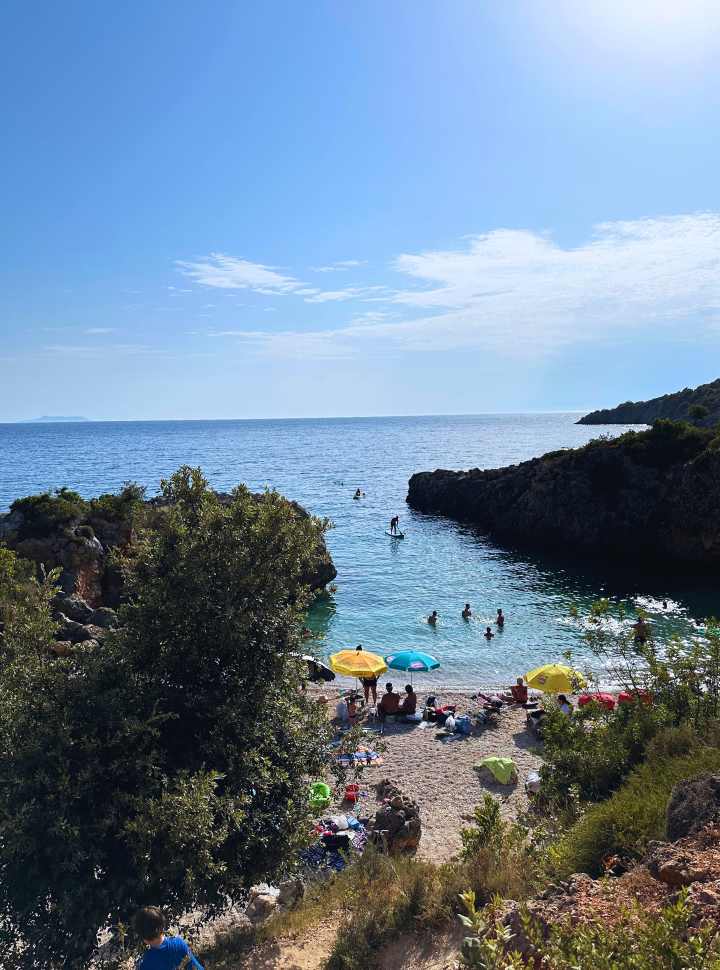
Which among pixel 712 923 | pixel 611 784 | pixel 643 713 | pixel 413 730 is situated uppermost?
pixel 712 923

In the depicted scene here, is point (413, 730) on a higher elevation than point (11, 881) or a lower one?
lower

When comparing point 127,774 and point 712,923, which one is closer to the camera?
point 712,923

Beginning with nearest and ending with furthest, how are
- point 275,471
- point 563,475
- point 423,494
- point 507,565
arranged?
1. point 507,565
2. point 563,475
3. point 423,494
4. point 275,471

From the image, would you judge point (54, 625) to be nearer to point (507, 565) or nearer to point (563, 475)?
point (507, 565)

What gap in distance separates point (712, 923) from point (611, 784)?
5395 millimetres

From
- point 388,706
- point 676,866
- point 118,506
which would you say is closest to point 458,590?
point 388,706

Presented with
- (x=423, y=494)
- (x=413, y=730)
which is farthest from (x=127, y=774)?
(x=423, y=494)

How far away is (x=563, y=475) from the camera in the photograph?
48094mm

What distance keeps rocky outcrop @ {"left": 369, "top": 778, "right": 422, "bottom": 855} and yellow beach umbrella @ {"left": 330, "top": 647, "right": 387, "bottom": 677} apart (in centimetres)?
697

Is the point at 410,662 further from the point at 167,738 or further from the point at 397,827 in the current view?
the point at 167,738

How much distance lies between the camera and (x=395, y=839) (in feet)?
37.1

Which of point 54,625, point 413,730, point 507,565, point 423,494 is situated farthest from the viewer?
point 423,494

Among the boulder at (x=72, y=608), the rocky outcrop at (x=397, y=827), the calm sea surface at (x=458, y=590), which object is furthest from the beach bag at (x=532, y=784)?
the boulder at (x=72, y=608)

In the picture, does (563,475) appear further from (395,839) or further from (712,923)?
(712,923)
